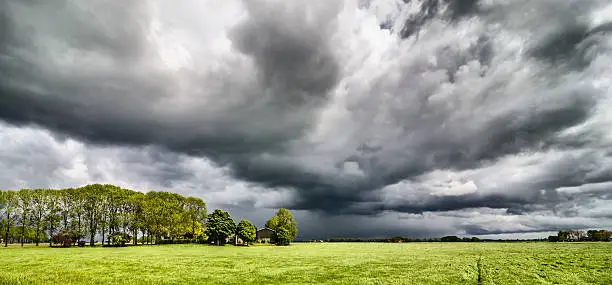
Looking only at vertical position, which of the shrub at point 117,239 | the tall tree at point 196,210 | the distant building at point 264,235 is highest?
the tall tree at point 196,210

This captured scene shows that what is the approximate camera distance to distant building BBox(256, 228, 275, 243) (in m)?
154

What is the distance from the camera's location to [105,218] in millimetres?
117438

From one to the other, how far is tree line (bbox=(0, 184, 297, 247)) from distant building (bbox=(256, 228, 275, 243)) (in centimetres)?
2029

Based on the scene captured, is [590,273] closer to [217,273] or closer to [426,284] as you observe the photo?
[426,284]

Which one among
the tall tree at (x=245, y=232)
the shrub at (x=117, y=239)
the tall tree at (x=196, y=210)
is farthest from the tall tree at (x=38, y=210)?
the tall tree at (x=245, y=232)

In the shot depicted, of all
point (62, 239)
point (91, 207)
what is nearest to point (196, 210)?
point (91, 207)

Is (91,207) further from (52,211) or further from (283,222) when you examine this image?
(283,222)

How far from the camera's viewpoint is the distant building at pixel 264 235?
154 m

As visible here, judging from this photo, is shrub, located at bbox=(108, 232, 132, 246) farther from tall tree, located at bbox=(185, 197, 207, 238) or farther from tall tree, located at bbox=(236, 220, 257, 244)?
tall tree, located at bbox=(236, 220, 257, 244)

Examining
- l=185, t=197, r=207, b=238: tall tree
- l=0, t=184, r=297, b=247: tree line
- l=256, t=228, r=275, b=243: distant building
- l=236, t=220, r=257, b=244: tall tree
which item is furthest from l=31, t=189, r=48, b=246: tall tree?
l=256, t=228, r=275, b=243: distant building

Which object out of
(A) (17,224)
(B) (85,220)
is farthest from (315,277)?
(A) (17,224)

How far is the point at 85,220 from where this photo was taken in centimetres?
11531

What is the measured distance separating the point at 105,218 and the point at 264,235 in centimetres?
6684

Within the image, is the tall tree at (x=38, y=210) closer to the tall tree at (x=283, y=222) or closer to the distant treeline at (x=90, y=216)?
the distant treeline at (x=90, y=216)
